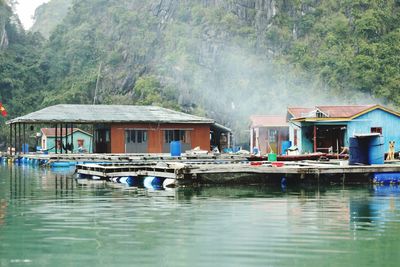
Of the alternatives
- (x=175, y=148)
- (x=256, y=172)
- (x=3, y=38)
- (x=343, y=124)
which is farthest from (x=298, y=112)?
(x=3, y=38)

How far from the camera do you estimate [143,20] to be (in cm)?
10238

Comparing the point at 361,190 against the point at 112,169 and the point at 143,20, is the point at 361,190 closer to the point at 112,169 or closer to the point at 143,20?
the point at 112,169

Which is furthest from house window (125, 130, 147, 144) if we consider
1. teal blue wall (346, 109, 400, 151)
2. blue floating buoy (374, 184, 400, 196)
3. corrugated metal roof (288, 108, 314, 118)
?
blue floating buoy (374, 184, 400, 196)

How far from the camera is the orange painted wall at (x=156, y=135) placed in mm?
47094

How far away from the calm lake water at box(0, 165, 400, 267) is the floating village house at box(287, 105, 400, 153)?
1526 centimetres

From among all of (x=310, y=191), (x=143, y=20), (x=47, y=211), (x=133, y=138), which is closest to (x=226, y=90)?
(x=143, y=20)

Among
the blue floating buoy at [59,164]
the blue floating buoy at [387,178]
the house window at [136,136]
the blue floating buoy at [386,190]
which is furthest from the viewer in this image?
the house window at [136,136]

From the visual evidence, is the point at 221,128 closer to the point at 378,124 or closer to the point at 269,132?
the point at 269,132

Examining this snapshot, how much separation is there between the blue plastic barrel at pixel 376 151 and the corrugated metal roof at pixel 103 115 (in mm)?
22687

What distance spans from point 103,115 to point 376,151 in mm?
24204

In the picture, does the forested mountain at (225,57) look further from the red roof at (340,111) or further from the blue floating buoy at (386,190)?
the blue floating buoy at (386,190)

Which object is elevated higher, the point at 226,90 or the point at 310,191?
the point at 226,90

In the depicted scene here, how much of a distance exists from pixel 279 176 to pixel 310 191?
247 centimetres

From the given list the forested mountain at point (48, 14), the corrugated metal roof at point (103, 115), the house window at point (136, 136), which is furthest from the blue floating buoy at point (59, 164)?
the forested mountain at point (48, 14)
